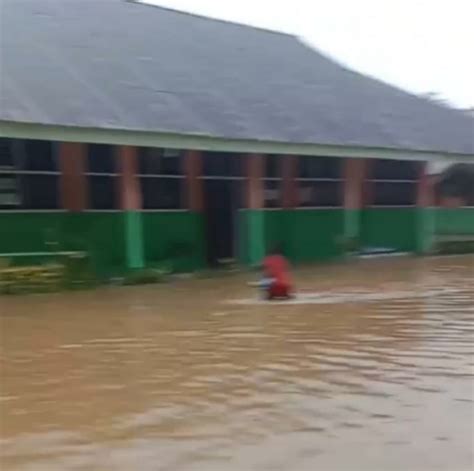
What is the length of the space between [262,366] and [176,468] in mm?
2955

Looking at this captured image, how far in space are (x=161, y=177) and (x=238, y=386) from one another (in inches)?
469

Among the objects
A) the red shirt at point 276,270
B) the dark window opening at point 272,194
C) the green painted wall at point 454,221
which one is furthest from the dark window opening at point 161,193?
the green painted wall at point 454,221

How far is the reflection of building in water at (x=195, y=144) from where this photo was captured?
637 inches

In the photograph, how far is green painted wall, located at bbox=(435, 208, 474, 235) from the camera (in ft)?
88.5

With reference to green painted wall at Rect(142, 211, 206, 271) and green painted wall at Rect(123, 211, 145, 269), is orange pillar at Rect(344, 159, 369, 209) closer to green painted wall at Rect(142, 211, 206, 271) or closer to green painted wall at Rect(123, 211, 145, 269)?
green painted wall at Rect(142, 211, 206, 271)

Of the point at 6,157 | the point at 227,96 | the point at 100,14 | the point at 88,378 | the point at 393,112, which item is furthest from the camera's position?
the point at 393,112

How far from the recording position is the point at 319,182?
2242 centimetres

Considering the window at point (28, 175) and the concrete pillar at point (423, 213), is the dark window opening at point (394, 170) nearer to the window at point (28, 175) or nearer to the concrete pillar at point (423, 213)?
the concrete pillar at point (423, 213)

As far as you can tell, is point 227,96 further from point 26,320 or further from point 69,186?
point 26,320

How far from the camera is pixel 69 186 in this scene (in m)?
16.7

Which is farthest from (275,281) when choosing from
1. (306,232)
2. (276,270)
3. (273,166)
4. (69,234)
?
(306,232)

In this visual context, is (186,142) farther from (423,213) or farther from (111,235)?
(423,213)

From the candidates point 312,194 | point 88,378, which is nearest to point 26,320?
point 88,378

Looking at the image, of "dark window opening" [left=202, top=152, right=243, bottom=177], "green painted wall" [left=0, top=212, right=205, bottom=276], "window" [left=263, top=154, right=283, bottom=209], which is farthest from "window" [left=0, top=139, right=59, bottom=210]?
"window" [left=263, top=154, right=283, bottom=209]
